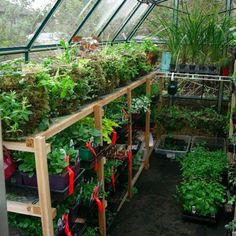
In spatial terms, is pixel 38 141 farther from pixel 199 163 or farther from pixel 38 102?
pixel 199 163

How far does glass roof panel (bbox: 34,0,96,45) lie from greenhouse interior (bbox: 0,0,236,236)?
0.05ft

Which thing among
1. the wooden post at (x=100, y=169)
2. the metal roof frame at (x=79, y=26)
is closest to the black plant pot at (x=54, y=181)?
the wooden post at (x=100, y=169)

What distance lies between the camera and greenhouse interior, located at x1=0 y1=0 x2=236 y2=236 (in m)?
1.65

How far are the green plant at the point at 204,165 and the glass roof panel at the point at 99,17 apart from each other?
203cm

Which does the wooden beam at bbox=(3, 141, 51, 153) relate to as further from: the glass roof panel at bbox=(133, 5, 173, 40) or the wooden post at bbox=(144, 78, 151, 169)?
the glass roof panel at bbox=(133, 5, 173, 40)

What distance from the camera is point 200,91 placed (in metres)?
5.20

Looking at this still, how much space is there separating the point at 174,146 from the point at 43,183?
3.48 meters

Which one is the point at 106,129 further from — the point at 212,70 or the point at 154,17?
the point at 154,17

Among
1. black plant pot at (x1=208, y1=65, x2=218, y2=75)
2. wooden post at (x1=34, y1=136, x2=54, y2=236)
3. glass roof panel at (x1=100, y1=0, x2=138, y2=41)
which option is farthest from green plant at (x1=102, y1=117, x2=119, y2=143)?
glass roof panel at (x1=100, y1=0, x2=138, y2=41)

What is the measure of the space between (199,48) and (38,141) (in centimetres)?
305

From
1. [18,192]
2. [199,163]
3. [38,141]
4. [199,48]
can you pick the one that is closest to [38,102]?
[38,141]

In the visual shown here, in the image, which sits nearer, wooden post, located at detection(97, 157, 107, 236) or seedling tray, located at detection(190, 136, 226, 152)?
wooden post, located at detection(97, 157, 107, 236)

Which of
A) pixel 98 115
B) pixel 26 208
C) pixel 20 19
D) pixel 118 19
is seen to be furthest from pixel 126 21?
pixel 26 208

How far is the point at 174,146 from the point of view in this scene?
4.80 metres
